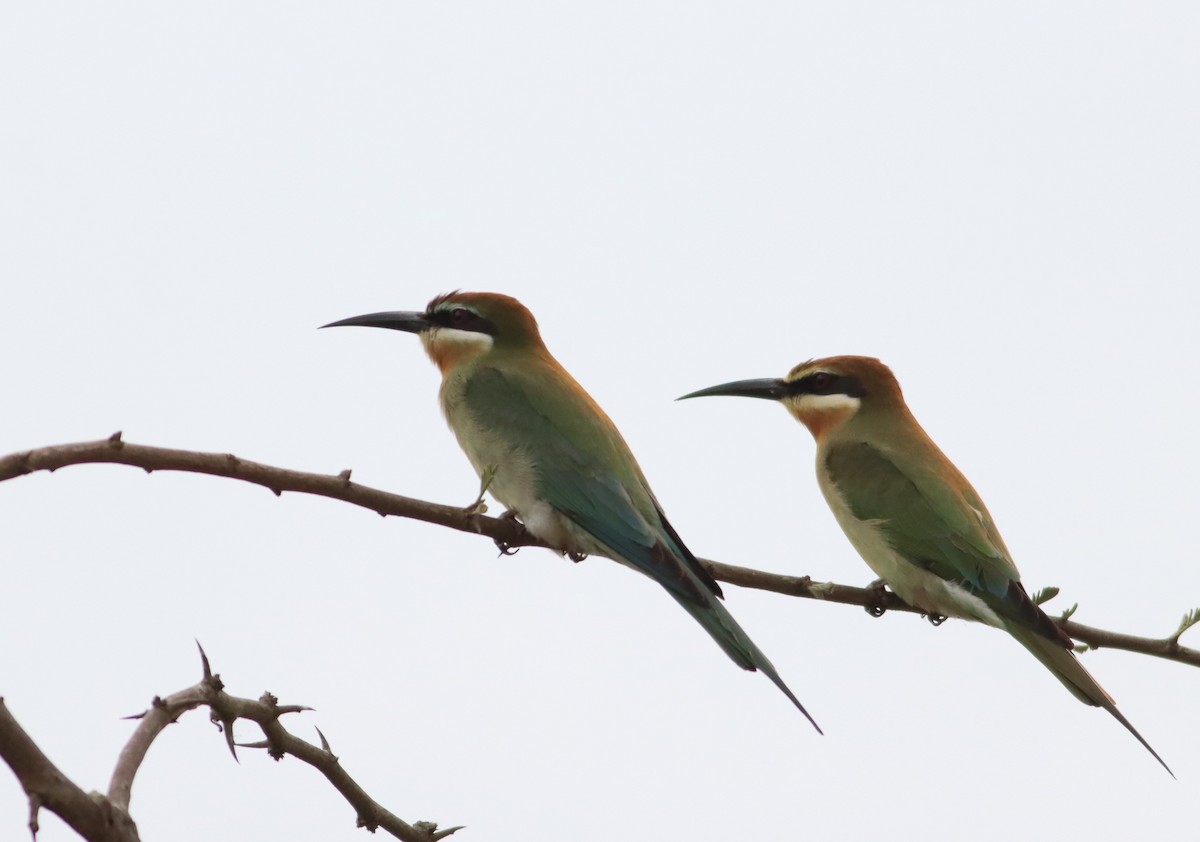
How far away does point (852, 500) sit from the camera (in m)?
4.41

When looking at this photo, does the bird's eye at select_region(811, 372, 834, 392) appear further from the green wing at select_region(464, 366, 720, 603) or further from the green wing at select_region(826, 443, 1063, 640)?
the green wing at select_region(464, 366, 720, 603)

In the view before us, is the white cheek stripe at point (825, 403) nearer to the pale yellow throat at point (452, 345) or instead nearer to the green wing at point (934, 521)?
the green wing at point (934, 521)

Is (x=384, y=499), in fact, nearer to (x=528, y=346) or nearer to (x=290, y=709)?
(x=290, y=709)

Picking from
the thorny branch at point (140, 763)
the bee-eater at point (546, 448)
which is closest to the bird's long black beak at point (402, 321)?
the bee-eater at point (546, 448)

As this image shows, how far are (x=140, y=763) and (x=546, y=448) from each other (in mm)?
2115

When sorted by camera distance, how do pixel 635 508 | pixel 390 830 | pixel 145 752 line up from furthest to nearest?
pixel 635 508, pixel 390 830, pixel 145 752

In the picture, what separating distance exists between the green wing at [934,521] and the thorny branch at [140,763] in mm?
2183

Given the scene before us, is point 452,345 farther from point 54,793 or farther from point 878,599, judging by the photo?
point 54,793

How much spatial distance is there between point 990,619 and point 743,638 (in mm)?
1239

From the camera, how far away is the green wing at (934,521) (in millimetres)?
3953

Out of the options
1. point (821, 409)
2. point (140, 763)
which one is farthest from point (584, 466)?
point (140, 763)

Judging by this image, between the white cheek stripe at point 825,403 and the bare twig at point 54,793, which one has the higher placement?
the white cheek stripe at point 825,403

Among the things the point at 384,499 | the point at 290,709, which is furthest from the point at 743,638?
the point at 290,709

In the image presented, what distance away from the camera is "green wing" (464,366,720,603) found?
127 inches
